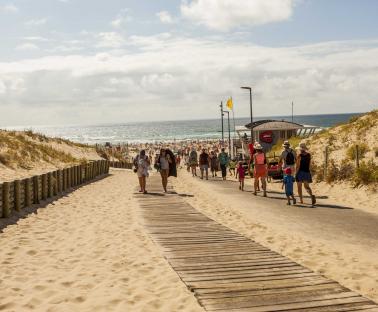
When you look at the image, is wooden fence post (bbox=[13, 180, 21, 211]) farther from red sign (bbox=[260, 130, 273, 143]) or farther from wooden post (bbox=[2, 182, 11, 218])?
red sign (bbox=[260, 130, 273, 143])

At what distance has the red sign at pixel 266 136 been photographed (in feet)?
145

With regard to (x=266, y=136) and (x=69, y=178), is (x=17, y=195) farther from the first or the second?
(x=266, y=136)

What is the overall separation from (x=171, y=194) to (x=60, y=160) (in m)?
16.0

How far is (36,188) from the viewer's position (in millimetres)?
15539

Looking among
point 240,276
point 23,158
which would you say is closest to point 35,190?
point 240,276

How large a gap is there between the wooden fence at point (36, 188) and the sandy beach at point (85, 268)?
783 mm

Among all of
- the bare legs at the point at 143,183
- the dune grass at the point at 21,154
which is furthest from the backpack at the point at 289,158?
the dune grass at the point at 21,154

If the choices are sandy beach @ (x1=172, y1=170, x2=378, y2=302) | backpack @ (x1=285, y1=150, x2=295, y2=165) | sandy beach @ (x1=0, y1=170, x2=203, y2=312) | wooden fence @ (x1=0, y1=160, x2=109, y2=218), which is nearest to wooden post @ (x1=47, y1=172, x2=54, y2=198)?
wooden fence @ (x1=0, y1=160, x2=109, y2=218)

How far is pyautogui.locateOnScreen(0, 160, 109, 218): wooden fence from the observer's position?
41.5ft

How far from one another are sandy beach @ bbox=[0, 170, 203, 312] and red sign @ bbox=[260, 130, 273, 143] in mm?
32360

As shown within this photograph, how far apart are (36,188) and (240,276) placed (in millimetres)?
10303

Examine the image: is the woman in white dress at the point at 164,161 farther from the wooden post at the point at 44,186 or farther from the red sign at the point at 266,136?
the red sign at the point at 266,136

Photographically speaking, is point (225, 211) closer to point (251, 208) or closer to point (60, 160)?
point (251, 208)

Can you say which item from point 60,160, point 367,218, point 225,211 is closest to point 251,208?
point 225,211
